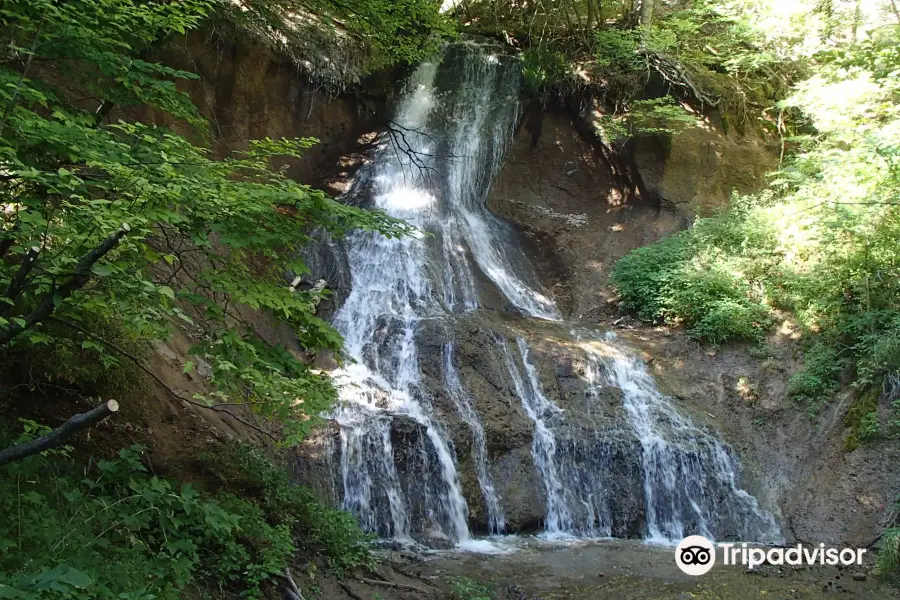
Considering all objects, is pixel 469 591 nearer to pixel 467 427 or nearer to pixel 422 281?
pixel 467 427

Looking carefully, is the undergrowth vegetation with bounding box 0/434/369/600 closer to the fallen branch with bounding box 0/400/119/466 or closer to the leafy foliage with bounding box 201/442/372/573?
the leafy foliage with bounding box 201/442/372/573

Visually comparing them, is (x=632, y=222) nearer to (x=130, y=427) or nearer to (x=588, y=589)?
(x=588, y=589)

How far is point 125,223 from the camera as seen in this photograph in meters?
3.00

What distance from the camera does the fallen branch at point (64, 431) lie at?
2678 mm

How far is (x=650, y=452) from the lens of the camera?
9094 millimetres

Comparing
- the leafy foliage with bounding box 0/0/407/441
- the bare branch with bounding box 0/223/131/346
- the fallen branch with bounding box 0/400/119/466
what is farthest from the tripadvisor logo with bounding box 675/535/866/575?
the bare branch with bounding box 0/223/131/346

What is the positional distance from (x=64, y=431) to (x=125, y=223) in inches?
38.0

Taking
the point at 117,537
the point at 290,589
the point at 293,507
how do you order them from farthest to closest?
the point at 293,507
the point at 290,589
the point at 117,537

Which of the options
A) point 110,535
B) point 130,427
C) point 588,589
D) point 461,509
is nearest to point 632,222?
point 461,509

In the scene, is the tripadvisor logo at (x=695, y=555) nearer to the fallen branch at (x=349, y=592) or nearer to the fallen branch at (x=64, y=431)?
the fallen branch at (x=349, y=592)

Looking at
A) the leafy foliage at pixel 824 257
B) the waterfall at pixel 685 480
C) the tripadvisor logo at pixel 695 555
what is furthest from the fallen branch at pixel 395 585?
the leafy foliage at pixel 824 257

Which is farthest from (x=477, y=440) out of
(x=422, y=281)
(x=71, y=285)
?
(x=71, y=285)

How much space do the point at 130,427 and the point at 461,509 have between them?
4.30 meters

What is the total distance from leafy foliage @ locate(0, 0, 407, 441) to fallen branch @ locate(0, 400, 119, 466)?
0.49 m
